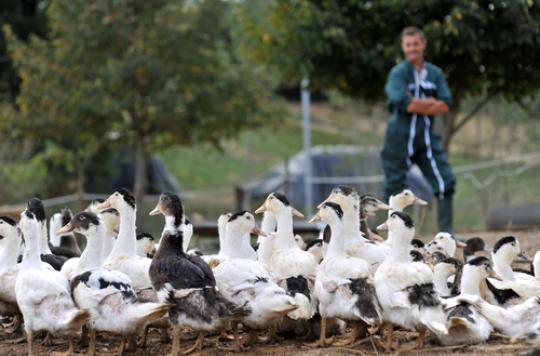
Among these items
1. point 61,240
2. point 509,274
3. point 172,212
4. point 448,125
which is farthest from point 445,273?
point 448,125

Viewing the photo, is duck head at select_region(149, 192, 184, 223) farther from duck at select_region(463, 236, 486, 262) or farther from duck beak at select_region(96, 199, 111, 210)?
duck at select_region(463, 236, 486, 262)

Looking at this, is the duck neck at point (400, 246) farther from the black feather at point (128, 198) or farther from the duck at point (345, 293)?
the black feather at point (128, 198)

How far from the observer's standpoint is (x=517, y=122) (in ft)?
61.0

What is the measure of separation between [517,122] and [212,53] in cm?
630

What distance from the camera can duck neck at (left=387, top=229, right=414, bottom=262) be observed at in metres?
6.36

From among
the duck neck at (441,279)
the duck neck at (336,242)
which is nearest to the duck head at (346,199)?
the duck neck at (336,242)

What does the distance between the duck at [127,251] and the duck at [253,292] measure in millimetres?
599

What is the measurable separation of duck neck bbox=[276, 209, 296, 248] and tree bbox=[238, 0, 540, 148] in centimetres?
506

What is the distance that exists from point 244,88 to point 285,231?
11.8 m

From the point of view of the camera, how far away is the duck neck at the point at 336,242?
6.70 m

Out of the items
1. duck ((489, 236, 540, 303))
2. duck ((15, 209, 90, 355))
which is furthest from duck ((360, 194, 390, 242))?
duck ((15, 209, 90, 355))

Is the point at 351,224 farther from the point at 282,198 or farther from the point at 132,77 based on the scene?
the point at 132,77

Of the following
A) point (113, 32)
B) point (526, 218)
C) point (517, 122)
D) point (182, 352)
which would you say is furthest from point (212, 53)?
point (182, 352)

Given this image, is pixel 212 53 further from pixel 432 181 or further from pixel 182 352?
pixel 182 352
